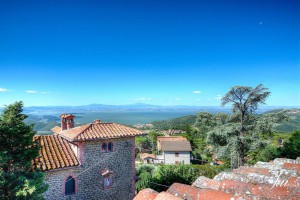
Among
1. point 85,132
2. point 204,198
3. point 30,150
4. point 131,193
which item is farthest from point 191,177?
point 204,198

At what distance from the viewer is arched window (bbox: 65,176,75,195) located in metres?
11.6

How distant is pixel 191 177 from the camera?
19.8m

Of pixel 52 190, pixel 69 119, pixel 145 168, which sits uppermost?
pixel 69 119

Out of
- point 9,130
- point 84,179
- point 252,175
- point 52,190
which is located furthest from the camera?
point 84,179

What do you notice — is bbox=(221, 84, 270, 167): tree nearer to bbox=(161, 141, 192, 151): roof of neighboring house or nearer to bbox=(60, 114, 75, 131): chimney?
bbox=(60, 114, 75, 131): chimney

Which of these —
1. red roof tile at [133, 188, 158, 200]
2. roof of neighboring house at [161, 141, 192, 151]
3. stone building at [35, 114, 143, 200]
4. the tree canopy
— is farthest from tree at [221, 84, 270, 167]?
roof of neighboring house at [161, 141, 192, 151]

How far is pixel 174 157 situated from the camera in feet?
Answer: 137

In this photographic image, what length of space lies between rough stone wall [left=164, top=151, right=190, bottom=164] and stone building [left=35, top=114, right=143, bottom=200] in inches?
1135

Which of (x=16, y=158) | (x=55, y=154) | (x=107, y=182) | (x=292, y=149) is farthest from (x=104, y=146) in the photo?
(x=292, y=149)

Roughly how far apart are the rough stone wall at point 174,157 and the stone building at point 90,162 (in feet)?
94.6

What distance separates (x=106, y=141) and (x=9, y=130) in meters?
5.81

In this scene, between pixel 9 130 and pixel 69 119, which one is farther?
pixel 69 119

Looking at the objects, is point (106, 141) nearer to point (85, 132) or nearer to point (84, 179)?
point (85, 132)

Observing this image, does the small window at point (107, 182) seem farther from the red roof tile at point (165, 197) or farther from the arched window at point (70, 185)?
the red roof tile at point (165, 197)
